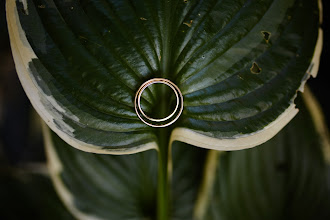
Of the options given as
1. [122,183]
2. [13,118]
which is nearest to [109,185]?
[122,183]

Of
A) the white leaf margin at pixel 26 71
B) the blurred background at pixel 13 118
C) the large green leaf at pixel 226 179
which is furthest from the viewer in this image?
the blurred background at pixel 13 118

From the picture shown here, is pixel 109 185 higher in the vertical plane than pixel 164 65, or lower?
lower

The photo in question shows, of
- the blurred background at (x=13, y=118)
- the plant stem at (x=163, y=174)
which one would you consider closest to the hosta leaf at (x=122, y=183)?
the plant stem at (x=163, y=174)

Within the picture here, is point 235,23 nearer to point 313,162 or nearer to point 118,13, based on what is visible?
point 118,13

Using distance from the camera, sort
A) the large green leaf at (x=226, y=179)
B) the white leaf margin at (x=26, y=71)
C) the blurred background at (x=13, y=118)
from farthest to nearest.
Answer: the blurred background at (x=13, y=118) < the large green leaf at (x=226, y=179) < the white leaf margin at (x=26, y=71)

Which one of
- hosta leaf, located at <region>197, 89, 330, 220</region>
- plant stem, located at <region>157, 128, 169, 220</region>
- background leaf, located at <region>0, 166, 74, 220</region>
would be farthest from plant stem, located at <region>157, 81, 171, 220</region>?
background leaf, located at <region>0, 166, 74, 220</region>

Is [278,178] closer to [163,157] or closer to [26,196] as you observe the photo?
[163,157]

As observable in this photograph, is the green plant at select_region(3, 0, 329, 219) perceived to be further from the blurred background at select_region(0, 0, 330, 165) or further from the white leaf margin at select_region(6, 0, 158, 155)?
the blurred background at select_region(0, 0, 330, 165)

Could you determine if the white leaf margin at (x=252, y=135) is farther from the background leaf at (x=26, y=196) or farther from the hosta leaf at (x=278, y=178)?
the background leaf at (x=26, y=196)
